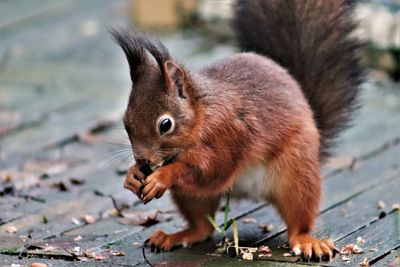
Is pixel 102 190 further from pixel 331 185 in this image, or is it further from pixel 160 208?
pixel 331 185

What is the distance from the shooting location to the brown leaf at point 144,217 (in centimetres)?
359

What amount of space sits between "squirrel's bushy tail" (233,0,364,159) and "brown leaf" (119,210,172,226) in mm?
629

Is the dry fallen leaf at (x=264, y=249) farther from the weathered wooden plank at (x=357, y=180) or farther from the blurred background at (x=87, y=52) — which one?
the blurred background at (x=87, y=52)

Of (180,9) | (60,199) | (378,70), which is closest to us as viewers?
(60,199)

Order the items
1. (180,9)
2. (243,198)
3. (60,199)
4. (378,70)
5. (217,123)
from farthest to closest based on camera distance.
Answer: (180,9)
(378,70)
(60,199)
(243,198)
(217,123)

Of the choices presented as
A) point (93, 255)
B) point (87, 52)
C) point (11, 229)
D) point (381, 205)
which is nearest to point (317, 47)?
point (381, 205)

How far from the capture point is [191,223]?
3.34 meters

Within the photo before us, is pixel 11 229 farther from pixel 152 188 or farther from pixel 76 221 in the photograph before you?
pixel 152 188

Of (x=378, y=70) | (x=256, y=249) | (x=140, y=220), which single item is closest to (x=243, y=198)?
(x=256, y=249)

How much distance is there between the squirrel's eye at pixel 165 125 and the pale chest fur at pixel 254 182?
1.03 ft

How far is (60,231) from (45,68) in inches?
109

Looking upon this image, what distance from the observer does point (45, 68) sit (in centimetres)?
612

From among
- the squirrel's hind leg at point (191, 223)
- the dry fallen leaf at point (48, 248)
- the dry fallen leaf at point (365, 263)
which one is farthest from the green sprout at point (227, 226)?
the dry fallen leaf at point (48, 248)

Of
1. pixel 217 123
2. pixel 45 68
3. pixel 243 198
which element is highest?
pixel 217 123
